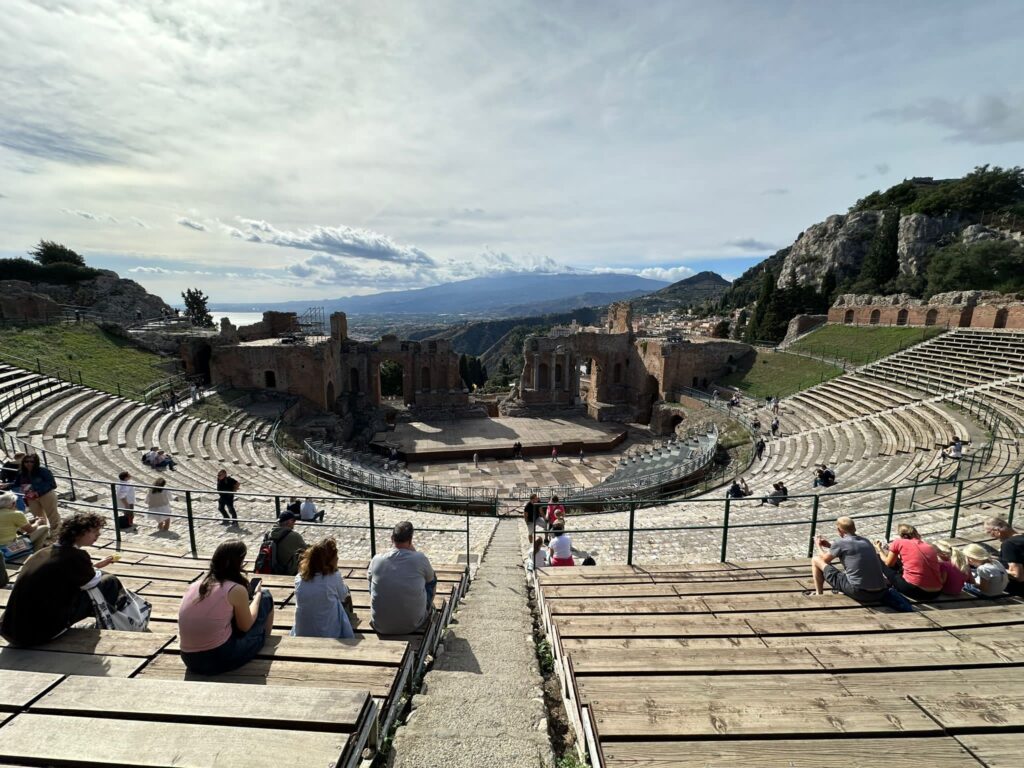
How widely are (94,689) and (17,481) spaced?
30.3 ft

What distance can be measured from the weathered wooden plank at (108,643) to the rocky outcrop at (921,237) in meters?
71.8

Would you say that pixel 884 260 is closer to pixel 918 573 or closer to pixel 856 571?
pixel 918 573

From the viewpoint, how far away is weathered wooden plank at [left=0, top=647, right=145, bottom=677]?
3.35 m

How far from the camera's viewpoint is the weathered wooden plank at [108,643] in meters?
3.61

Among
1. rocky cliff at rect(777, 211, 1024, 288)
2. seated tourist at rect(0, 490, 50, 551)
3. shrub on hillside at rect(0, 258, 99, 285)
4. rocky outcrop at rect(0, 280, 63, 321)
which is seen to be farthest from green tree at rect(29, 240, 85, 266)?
rocky cliff at rect(777, 211, 1024, 288)

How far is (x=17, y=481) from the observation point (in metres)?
8.84

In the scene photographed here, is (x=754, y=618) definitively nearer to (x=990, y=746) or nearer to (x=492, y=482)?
(x=990, y=746)

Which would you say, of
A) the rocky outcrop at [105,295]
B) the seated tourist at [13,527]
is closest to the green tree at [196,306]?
the rocky outcrop at [105,295]

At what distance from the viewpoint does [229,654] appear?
3.47 metres

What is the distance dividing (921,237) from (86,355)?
7971cm

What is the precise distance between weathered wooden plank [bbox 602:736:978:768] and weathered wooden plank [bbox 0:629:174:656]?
11.8 ft

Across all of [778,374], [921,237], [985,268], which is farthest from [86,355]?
[921,237]

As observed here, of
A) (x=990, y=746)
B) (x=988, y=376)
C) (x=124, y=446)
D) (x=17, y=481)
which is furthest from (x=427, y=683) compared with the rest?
(x=988, y=376)

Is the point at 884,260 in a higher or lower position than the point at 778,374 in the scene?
higher
